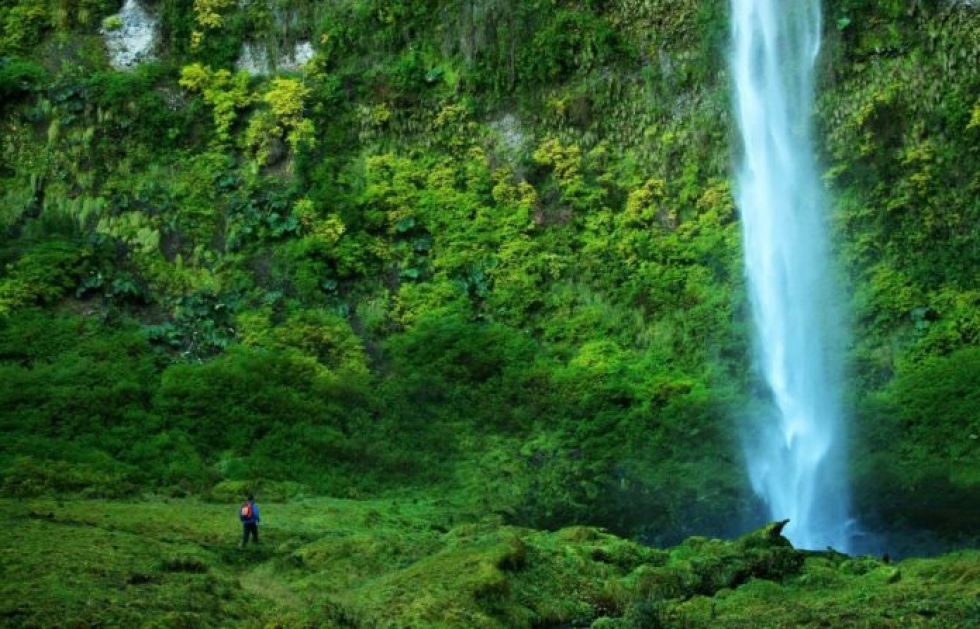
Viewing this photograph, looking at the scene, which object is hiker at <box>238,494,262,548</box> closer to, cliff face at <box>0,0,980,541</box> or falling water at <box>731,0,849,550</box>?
cliff face at <box>0,0,980,541</box>

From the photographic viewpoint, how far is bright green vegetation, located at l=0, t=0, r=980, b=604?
91.9 ft

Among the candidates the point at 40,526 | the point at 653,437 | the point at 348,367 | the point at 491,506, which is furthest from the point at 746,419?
the point at 40,526

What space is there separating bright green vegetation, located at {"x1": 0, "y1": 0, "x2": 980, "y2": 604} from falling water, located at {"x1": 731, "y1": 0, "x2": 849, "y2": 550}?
21.7 inches

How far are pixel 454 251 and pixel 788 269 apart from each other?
28.2 ft

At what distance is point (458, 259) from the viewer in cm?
3484

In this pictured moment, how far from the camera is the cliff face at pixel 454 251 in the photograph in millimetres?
28344

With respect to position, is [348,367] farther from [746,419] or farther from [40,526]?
[40,526]

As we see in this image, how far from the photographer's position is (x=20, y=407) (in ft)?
92.6

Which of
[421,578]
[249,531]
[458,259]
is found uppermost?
[458,259]

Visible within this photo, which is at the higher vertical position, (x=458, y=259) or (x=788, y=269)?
(x=458, y=259)

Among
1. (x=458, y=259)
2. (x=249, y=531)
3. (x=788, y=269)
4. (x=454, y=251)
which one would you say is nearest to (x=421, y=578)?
(x=249, y=531)

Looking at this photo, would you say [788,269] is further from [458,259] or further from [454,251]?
[454,251]

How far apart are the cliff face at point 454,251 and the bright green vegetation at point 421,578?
5.23 meters

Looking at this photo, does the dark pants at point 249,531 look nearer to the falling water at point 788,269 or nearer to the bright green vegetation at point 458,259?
the bright green vegetation at point 458,259
